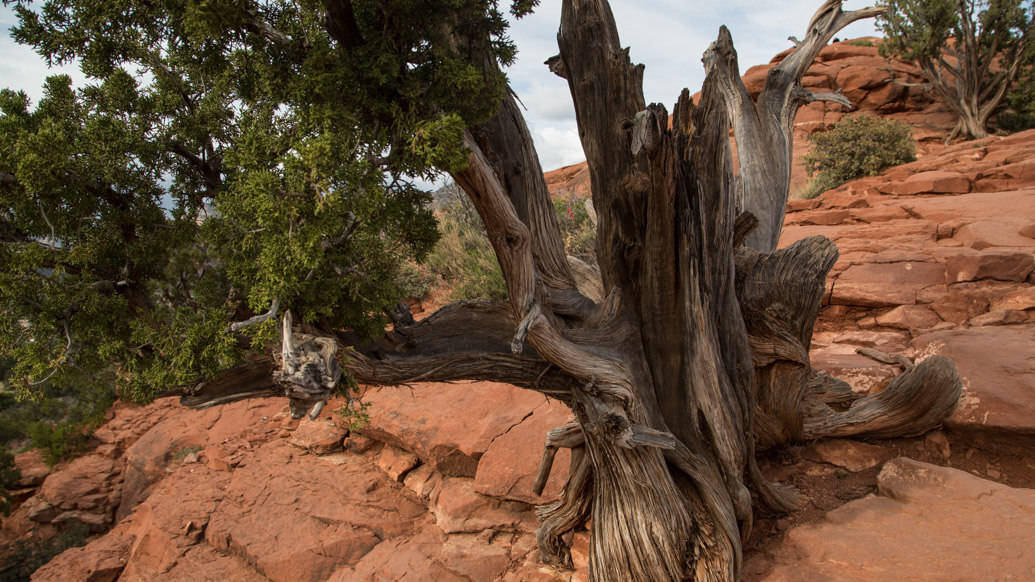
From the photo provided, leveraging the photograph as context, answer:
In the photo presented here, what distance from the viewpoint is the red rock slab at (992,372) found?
14.2 feet

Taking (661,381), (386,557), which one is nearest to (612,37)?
(661,381)

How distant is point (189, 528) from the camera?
6.25 metres

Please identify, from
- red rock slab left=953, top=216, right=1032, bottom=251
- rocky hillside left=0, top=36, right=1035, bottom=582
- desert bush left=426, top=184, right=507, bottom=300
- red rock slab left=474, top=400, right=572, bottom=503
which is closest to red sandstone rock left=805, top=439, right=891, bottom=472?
rocky hillside left=0, top=36, right=1035, bottom=582

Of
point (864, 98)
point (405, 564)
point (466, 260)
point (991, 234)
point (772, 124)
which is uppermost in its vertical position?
point (864, 98)

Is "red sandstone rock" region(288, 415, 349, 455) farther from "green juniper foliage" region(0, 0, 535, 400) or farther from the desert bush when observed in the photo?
"green juniper foliage" region(0, 0, 535, 400)

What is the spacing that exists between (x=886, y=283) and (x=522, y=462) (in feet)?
17.7

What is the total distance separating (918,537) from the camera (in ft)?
11.2

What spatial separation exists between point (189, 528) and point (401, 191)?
210 inches

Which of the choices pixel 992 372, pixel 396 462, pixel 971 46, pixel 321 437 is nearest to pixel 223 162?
pixel 396 462

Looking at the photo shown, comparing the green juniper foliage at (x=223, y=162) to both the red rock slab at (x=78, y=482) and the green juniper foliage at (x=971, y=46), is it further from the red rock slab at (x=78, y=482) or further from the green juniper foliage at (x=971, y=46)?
the green juniper foliage at (x=971, y=46)

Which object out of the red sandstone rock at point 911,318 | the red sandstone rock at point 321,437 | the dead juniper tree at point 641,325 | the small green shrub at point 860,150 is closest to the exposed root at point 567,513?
the dead juniper tree at point 641,325

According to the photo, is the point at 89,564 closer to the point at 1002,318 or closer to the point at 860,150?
the point at 1002,318

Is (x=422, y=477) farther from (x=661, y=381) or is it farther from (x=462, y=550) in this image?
(x=661, y=381)

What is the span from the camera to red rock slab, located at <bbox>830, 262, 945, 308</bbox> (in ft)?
23.4
